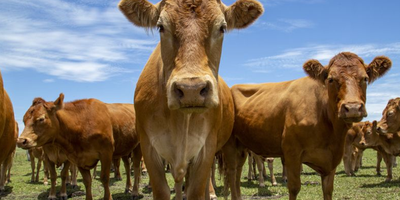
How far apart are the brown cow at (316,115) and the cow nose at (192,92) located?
308 cm

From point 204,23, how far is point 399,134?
13.8 m

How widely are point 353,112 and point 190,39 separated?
298cm

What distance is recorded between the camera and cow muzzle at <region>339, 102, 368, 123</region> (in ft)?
18.1

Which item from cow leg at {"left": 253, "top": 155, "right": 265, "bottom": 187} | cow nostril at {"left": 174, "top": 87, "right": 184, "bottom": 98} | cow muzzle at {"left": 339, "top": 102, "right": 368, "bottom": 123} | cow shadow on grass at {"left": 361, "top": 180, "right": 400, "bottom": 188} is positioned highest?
cow nostril at {"left": 174, "top": 87, "right": 184, "bottom": 98}

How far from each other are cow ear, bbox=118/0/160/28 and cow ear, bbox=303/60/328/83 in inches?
126

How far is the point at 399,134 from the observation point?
15.2 meters

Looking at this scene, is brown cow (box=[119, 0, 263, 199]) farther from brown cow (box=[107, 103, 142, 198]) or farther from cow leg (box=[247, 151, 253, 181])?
cow leg (box=[247, 151, 253, 181])

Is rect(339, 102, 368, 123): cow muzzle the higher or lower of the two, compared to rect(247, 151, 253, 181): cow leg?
higher

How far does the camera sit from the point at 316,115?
654 centimetres

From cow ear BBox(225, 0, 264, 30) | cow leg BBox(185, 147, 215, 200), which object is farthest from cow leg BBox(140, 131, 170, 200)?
cow ear BBox(225, 0, 264, 30)

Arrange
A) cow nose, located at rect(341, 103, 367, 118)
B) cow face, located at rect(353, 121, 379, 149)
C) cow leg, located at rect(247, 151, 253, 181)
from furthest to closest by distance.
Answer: cow face, located at rect(353, 121, 379, 149)
cow leg, located at rect(247, 151, 253, 181)
cow nose, located at rect(341, 103, 367, 118)

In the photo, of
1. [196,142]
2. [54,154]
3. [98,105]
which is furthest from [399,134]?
[196,142]

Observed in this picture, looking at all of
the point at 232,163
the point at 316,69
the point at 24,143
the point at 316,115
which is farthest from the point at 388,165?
the point at 24,143

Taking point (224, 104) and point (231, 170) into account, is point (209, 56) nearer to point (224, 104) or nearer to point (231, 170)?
point (224, 104)
